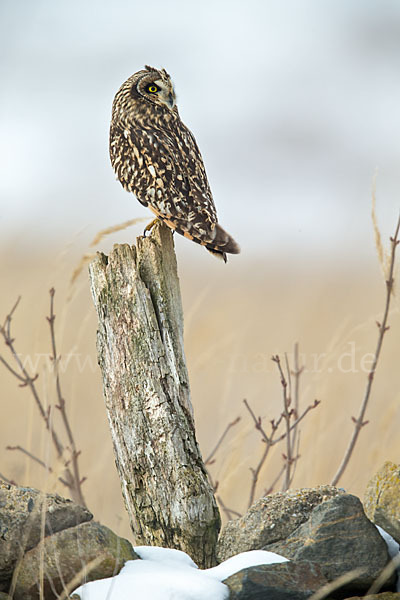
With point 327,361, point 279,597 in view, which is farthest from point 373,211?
point 279,597

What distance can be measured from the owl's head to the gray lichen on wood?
128 centimetres

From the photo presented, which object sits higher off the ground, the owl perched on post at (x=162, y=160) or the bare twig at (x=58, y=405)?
the owl perched on post at (x=162, y=160)

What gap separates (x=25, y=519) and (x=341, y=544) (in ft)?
3.85

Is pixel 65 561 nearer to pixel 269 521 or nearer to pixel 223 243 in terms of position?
pixel 269 521

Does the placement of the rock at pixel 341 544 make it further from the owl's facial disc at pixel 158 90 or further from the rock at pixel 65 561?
the owl's facial disc at pixel 158 90

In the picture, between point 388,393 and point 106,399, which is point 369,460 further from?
point 388,393

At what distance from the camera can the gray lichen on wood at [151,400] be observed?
2904 mm

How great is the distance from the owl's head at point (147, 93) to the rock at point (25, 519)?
2.47 m

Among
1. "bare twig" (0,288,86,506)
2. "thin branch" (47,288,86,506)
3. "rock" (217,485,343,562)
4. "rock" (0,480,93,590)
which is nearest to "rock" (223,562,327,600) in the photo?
"rock" (217,485,343,562)

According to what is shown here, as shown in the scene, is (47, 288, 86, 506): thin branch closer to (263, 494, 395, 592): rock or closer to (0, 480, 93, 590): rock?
(0, 480, 93, 590): rock

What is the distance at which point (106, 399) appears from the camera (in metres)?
3.11

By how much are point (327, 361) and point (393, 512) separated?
1.24 m

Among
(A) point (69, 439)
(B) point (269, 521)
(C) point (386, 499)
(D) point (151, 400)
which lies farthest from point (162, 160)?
(C) point (386, 499)

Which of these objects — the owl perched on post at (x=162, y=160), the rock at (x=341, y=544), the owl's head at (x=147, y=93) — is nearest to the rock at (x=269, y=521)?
the rock at (x=341, y=544)
